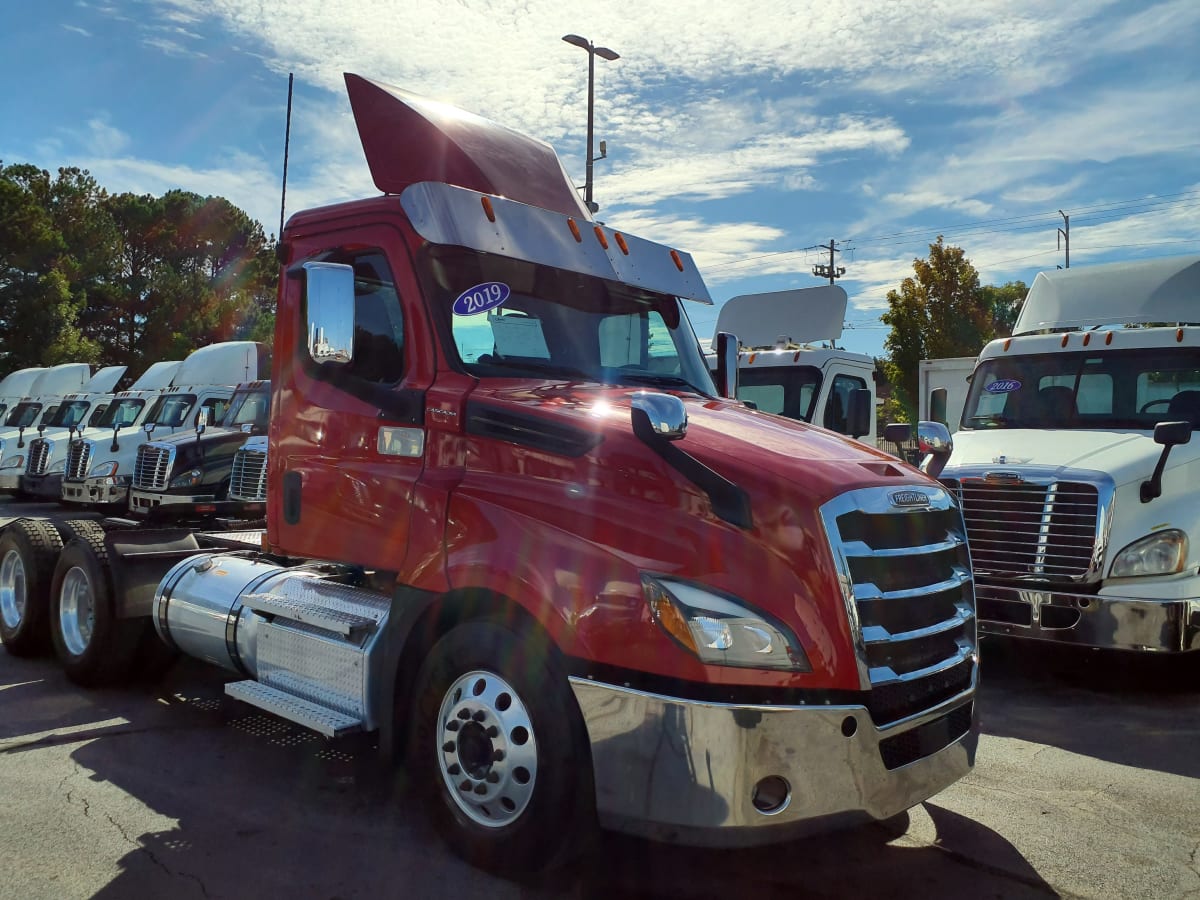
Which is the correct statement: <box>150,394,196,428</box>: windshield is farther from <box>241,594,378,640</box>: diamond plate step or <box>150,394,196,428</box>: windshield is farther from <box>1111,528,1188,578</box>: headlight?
<box>1111,528,1188,578</box>: headlight

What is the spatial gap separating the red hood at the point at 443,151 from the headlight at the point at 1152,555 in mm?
4070

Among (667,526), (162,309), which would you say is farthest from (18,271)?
(667,526)

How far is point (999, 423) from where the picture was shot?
838cm

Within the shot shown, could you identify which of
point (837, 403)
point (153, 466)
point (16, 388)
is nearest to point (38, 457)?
point (153, 466)

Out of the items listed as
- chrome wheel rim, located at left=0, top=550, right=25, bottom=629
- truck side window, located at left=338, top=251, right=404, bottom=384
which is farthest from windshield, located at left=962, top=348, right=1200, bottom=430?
chrome wheel rim, located at left=0, top=550, right=25, bottom=629

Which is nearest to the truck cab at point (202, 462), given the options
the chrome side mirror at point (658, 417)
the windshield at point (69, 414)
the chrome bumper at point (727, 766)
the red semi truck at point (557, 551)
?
the windshield at point (69, 414)

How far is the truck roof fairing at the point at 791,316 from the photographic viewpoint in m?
12.9

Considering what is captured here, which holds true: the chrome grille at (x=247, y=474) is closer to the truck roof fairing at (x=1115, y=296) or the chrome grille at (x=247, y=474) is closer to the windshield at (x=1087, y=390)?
the windshield at (x=1087, y=390)

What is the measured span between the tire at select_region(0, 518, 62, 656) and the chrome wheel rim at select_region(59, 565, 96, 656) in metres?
0.24

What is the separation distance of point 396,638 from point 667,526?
1322 millimetres

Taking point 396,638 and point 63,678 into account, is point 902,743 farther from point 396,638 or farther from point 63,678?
point 63,678

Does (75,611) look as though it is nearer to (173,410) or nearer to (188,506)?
(188,506)

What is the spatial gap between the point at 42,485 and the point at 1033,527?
59.2 feet

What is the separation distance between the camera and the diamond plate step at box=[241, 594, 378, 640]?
435cm
